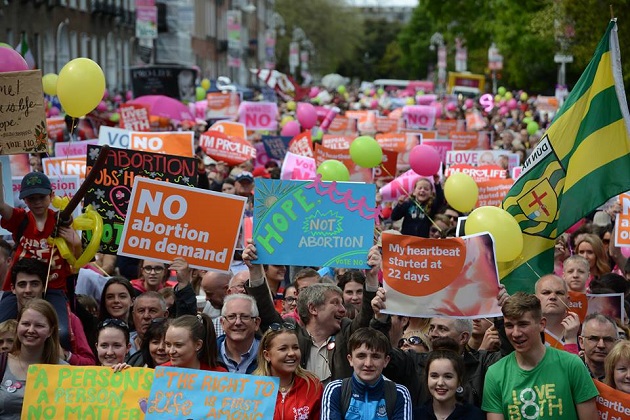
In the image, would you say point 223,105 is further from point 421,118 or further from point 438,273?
point 438,273

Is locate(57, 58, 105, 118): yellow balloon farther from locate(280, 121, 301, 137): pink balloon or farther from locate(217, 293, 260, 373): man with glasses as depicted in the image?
locate(280, 121, 301, 137): pink balloon

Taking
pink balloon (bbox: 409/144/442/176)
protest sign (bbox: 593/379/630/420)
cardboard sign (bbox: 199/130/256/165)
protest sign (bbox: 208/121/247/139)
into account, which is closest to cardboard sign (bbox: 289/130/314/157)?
cardboard sign (bbox: 199/130/256/165)

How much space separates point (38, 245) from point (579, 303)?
3.67 metres

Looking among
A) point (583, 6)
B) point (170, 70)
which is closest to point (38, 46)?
point (170, 70)

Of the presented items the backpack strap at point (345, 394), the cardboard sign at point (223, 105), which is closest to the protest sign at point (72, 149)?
the backpack strap at point (345, 394)

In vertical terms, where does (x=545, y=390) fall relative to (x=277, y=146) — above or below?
below

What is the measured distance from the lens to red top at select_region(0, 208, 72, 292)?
26.7ft

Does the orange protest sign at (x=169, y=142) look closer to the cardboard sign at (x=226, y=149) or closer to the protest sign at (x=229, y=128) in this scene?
the cardboard sign at (x=226, y=149)

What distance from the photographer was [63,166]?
43.6ft

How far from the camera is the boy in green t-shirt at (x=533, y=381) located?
6152mm

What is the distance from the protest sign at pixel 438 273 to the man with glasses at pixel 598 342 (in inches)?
22.8

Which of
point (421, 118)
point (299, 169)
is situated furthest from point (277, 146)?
point (421, 118)

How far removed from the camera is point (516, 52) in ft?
166

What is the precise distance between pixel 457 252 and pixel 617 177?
1.80 m
